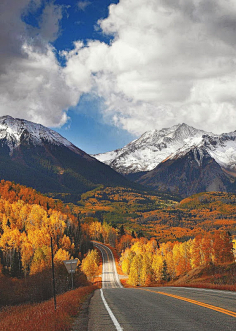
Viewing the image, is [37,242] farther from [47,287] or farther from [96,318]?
[96,318]

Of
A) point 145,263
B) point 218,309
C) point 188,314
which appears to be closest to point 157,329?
point 188,314

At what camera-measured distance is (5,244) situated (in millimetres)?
132875

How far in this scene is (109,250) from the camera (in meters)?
196

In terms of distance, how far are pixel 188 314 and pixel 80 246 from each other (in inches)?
6066

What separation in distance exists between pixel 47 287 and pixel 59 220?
12011cm

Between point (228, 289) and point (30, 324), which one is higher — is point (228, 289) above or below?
below

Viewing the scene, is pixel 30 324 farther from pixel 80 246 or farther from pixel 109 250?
pixel 109 250

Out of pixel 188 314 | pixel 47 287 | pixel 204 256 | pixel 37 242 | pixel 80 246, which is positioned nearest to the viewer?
pixel 188 314

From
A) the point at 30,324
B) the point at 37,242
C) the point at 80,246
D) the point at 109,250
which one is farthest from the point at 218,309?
the point at 109,250

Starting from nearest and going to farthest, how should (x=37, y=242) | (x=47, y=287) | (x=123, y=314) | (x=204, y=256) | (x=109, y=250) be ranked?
1. (x=123, y=314)
2. (x=47, y=287)
3. (x=204, y=256)
4. (x=37, y=242)
5. (x=109, y=250)

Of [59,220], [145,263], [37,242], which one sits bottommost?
[145,263]

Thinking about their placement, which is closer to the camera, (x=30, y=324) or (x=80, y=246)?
(x=30, y=324)

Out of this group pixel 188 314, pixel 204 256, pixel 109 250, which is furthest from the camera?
pixel 109 250

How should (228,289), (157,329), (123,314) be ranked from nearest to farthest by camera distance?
(157,329) < (123,314) < (228,289)
